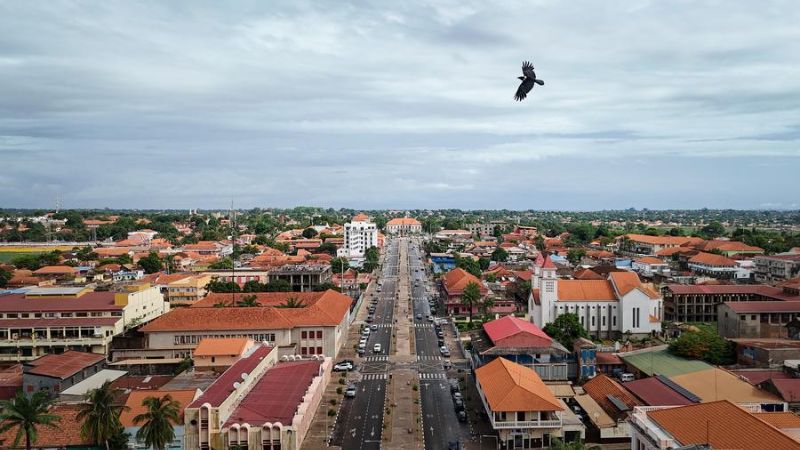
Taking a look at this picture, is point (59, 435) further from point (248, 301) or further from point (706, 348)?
point (706, 348)

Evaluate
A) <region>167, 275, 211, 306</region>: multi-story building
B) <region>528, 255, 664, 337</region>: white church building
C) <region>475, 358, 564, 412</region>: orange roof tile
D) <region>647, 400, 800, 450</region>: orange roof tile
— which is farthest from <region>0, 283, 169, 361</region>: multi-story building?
<region>647, 400, 800, 450</region>: orange roof tile

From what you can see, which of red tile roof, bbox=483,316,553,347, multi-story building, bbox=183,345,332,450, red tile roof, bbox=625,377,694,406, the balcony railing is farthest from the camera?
red tile roof, bbox=483,316,553,347

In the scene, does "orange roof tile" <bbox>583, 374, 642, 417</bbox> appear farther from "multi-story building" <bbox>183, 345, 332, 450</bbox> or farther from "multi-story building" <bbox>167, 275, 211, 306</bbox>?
"multi-story building" <bbox>167, 275, 211, 306</bbox>

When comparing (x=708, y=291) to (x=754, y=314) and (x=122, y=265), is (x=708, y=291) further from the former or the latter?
(x=122, y=265)

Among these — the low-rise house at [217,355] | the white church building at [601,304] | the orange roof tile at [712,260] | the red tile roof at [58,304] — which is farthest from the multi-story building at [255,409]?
the orange roof tile at [712,260]

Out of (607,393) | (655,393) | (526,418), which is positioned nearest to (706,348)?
(655,393)

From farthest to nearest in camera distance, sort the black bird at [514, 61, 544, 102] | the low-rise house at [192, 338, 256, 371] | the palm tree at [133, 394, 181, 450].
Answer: the low-rise house at [192, 338, 256, 371], the palm tree at [133, 394, 181, 450], the black bird at [514, 61, 544, 102]
